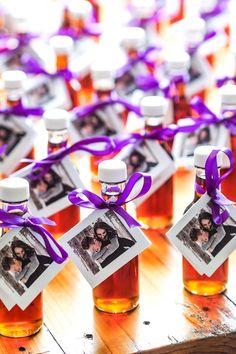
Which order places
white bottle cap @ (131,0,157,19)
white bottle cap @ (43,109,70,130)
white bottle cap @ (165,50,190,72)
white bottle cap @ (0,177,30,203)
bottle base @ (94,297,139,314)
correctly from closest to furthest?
white bottle cap @ (0,177,30,203), bottle base @ (94,297,139,314), white bottle cap @ (43,109,70,130), white bottle cap @ (165,50,190,72), white bottle cap @ (131,0,157,19)

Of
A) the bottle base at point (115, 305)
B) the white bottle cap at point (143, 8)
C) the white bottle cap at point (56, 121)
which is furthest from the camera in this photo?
the white bottle cap at point (143, 8)

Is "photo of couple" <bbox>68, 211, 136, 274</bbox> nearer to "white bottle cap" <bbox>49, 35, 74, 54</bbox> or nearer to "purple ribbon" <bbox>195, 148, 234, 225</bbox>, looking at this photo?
"purple ribbon" <bbox>195, 148, 234, 225</bbox>

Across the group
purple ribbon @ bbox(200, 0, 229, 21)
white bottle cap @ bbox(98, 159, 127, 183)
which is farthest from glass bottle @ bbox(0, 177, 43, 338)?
purple ribbon @ bbox(200, 0, 229, 21)

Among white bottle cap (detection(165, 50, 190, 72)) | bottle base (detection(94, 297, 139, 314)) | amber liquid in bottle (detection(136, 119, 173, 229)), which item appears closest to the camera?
bottle base (detection(94, 297, 139, 314))

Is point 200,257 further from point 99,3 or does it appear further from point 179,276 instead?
point 99,3

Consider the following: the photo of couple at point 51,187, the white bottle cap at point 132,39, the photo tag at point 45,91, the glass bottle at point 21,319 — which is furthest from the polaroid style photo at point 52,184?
the white bottle cap at point 132,39

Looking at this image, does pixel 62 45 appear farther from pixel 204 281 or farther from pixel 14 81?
pixel 204 281

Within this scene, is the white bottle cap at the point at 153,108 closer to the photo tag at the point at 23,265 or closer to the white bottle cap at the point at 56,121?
the white bottle cap at the point at 56,121
